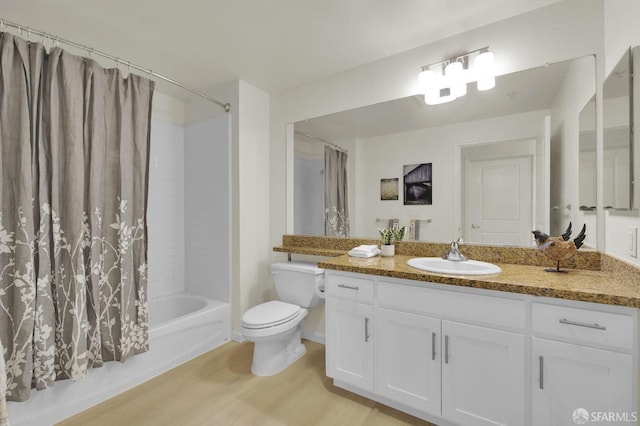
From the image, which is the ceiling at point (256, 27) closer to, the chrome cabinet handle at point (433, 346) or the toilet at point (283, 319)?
the toilet at point (283, 319)

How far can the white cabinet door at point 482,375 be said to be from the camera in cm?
128

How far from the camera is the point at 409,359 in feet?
5.06

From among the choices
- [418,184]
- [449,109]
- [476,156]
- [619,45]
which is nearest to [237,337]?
[418,184]

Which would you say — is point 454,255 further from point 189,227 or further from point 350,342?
point 189,227

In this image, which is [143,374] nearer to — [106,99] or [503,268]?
[106,99]

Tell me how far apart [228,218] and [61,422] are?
1.62 m

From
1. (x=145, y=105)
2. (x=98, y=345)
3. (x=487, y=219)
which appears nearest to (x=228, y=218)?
(x=145, y=105)

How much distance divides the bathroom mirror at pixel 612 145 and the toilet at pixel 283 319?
1701 mm

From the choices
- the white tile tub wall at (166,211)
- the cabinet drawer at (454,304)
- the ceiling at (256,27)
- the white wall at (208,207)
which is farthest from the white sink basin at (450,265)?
the white tile tub wall at (166,211)

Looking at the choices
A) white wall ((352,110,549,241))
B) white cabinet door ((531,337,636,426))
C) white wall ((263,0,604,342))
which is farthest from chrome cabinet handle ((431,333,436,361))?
white wall ((263,0,604,342))

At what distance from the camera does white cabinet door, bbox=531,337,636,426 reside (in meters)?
1.09

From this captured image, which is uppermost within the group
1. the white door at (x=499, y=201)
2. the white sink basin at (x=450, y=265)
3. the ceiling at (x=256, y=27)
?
the ceiling at (x=256, y=27)

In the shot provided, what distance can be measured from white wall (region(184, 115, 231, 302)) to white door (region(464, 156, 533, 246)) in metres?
1.96

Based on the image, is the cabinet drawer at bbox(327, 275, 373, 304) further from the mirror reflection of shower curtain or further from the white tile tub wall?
the white tile tub wall
